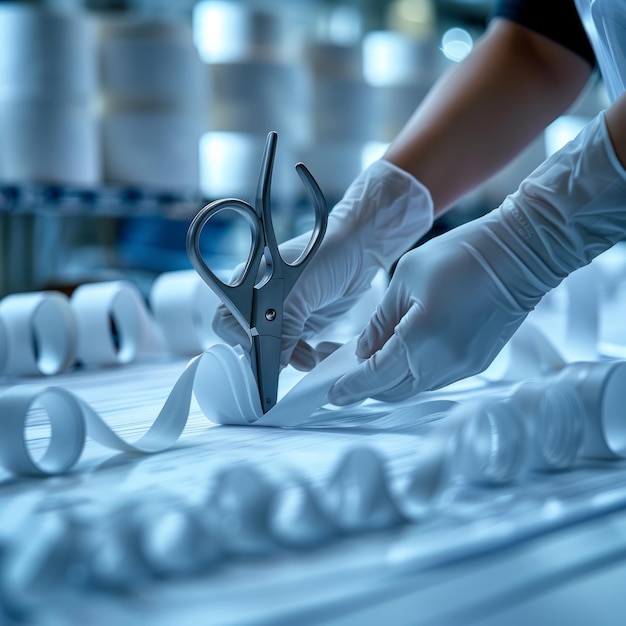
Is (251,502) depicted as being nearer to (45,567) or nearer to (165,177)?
(45,567)

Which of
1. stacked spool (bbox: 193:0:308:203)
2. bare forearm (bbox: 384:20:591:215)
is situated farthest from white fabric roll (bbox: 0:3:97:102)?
bare forearm (bbox: 384:20:591:215)

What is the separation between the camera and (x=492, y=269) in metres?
0.68

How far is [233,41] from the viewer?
1574mm

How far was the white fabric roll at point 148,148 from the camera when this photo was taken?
144 cm

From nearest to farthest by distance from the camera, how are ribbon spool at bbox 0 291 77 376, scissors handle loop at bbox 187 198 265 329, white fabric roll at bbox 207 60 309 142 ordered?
scissors handle loop at bbox 187 198 265 329 < ribbon spool at bbox 0 291 77 376 < white fabric roll at bbox 207 60 309 142

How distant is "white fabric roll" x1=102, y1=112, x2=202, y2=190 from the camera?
144 centimetres

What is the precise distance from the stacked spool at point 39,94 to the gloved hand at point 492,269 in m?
0.81

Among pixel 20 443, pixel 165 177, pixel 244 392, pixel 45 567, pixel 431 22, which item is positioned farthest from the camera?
pixel 431 22

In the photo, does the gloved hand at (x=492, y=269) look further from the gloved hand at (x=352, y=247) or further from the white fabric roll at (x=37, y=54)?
the white fabric roll at (x=37, y=54)

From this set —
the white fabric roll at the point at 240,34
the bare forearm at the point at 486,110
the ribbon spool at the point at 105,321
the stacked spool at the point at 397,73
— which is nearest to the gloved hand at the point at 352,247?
the bare forearm at the point at 486,110

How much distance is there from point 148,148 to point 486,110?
715 millimetres

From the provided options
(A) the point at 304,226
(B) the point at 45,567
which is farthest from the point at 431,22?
(B) the point at 45,567

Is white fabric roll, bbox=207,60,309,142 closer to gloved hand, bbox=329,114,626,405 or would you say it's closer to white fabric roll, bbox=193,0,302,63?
white fabric roll, bbox=193,0,302,63

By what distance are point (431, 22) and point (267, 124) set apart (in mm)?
861
